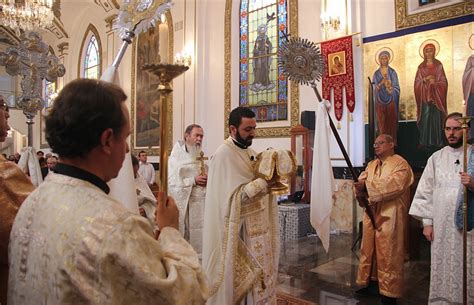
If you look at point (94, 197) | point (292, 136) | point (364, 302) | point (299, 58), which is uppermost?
point (299, 58)

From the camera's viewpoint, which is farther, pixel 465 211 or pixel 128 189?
pixel 465 211

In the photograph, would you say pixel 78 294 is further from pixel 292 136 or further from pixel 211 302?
pixel 292 136

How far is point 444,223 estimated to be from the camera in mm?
3895

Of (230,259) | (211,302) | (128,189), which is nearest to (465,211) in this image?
(230,259)

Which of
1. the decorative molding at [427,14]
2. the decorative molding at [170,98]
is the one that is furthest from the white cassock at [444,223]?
the decorative molding at [170,98]

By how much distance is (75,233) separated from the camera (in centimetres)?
108

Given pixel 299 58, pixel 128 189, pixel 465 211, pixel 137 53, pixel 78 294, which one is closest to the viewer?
pixel 78 294

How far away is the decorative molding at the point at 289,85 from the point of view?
9.09 metres

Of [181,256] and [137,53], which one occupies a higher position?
[137,53]

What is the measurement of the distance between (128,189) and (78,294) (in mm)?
1168

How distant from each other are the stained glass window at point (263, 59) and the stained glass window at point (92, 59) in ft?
26.9

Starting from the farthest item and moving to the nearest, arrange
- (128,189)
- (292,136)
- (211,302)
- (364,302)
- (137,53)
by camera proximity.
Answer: (137,53), (292,136), (364,302), (211,302), (128,189)

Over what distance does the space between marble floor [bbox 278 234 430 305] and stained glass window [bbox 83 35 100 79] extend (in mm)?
12486

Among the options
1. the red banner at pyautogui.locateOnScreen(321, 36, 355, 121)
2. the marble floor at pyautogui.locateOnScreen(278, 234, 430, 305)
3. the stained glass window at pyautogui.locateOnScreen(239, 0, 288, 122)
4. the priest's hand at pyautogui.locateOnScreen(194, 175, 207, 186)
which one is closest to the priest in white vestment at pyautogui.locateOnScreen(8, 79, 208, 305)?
the priest's hand at pyautogui.locateOnScreen(194, 175, 207, 186)
